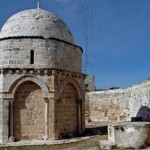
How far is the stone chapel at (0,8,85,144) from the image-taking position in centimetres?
1288

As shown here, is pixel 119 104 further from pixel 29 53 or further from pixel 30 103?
pixel 29 53

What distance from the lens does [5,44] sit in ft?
44.1

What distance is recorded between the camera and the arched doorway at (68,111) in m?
13.5

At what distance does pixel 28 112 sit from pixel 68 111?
2.12 m

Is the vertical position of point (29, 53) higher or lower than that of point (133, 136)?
higher

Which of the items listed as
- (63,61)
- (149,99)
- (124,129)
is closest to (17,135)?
(63,61)

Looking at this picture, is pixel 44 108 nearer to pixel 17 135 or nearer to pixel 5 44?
pixel 17 135

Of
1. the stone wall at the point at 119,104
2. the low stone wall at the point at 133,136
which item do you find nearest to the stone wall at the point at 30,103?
the low stone wall at the point at 133,136

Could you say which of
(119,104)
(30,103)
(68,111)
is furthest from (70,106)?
(119,104)

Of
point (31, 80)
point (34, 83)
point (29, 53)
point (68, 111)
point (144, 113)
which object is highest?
point (29, 53)

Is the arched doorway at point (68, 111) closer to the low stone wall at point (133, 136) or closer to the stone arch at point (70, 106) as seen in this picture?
the stone arch at point (70, 106)

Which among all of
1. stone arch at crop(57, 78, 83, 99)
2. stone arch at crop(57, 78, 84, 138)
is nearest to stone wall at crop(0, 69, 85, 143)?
stone arch at crop(57, 78, 83, 99)

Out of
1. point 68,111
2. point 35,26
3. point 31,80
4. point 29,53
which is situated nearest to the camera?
point 31,80

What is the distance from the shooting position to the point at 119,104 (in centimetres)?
2600
